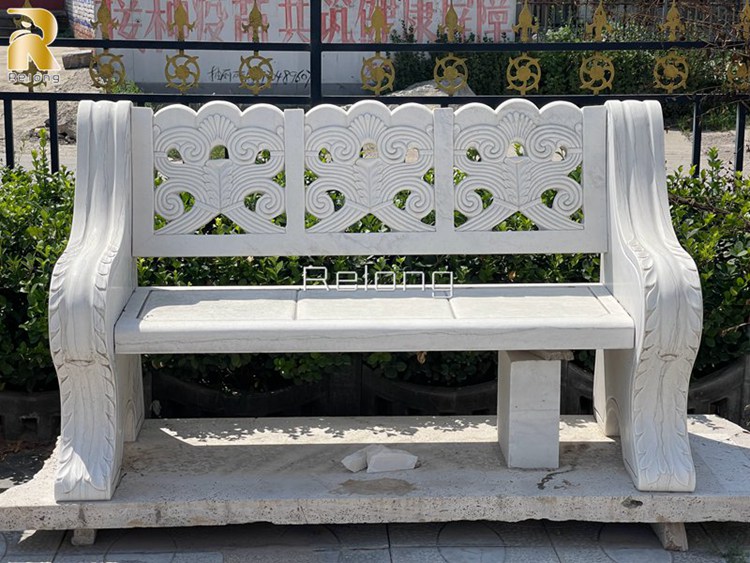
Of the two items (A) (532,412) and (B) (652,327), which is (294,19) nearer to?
(A) (532,412)

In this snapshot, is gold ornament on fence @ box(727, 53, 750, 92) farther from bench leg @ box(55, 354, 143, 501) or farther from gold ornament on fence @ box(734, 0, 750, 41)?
bench leg @ box(55, 354, 143, 501)

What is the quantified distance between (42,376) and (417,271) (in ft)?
4.74

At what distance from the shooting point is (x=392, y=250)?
3832 millimetres

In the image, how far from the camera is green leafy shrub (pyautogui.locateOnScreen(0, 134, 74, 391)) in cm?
392

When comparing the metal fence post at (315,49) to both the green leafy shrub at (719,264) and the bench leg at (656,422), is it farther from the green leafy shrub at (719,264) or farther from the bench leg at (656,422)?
the bench leg at (656,422)

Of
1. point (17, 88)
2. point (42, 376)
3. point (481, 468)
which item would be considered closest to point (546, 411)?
point (481, 468)

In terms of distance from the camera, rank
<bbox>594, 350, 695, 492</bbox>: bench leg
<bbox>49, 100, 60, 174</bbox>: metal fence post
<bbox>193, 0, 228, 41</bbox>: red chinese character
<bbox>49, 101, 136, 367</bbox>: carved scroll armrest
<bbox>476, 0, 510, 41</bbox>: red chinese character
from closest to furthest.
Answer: <bbox>49, 101, 136, 367</bbox>: carved scroll armrest < <bbox>594, 350, 695, 492</bbox>: bench leg < <bbox>49, 100, 60, 174</bbox>: metal fence post < <bbox>193, 0, 228, 41</bbox>: red chinese character < <bbox>476, 0, 510, 41</bbox>: red chinese character

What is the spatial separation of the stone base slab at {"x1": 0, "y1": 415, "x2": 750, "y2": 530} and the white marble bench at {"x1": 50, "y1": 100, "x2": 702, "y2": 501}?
0.08 meters

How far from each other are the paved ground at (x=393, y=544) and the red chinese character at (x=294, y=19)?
38.9 ft

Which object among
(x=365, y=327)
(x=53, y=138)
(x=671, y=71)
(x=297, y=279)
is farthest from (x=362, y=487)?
(x=671, y=71)

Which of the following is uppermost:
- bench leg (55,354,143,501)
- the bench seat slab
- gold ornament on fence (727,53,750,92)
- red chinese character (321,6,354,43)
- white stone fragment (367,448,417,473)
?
red chinese character (321,6,354,43)

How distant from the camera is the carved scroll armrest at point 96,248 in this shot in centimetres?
323

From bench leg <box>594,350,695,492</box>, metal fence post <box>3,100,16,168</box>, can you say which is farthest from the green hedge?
bench leg <box>594,350,695,492</box>

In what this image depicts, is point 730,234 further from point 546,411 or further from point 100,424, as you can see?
point 100,424
